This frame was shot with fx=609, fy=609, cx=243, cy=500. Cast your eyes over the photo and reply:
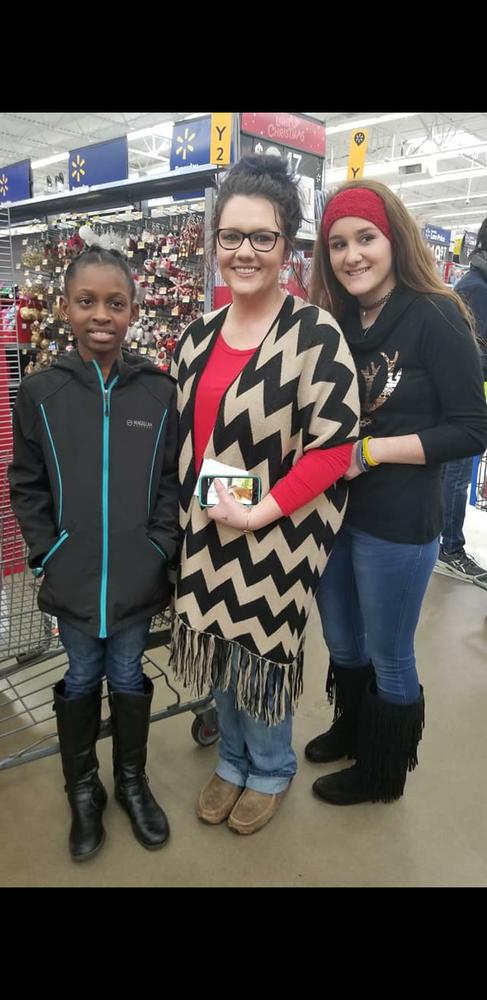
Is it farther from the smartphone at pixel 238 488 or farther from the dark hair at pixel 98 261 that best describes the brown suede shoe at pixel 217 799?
the dark hair at pixel 98 261

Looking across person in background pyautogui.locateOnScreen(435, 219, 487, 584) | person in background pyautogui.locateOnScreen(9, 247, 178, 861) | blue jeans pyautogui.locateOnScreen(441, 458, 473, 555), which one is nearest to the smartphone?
person in background pyautogui.locateOnScreen(9, 247, 178, 861)

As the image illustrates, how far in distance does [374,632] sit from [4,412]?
145 cm

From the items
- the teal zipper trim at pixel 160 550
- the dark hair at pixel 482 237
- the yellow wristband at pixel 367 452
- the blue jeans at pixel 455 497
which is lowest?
the blue jeans at pixel 455 497

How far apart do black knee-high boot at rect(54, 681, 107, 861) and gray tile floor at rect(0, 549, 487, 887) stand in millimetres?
52

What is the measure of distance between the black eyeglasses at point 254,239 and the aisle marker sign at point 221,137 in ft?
6.31

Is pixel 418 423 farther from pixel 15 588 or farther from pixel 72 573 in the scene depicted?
pixel 15 588

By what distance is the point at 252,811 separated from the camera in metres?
1.67

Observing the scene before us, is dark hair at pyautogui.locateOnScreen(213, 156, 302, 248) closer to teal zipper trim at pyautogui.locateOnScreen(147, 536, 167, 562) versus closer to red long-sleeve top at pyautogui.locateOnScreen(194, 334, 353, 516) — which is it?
red long-sleeve top at pyautogui.locateOnScreen(194, 334, 353, 516)

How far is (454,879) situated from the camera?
1543 millimetres

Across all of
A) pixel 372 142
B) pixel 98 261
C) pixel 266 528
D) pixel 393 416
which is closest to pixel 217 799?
pixel 266 528

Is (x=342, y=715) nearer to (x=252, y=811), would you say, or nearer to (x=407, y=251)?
(x=252, y=811)

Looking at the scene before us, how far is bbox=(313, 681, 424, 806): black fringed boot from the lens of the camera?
5.33 feet

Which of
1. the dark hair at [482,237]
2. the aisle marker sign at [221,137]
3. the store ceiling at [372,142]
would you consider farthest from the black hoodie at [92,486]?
the store ceiling at [372,142]

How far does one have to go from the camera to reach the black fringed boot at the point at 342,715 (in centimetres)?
179
